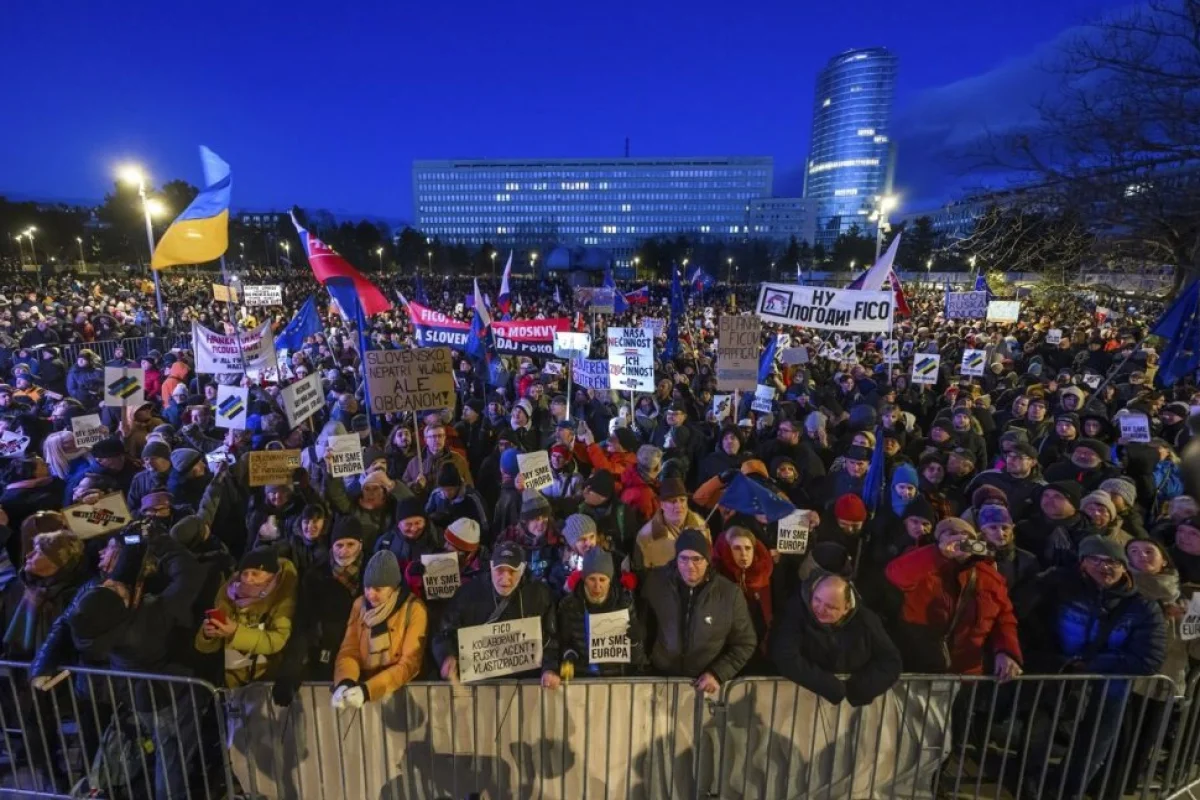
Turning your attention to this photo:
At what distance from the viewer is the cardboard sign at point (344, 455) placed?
5623 mm

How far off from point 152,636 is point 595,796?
8.47 ft

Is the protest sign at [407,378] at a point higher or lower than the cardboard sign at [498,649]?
higher

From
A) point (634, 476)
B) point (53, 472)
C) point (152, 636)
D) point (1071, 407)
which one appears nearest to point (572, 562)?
point (634, 476)

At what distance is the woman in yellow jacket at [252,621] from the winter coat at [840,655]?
271 cm

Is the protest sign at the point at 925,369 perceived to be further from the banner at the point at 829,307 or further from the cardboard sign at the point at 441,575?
the cardboard sign at the point at 441,575

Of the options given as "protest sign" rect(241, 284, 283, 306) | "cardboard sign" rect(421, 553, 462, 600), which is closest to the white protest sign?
"cardboard sign" rect(421, 553, 462, 600)

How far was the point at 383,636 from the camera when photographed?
3.36 meters

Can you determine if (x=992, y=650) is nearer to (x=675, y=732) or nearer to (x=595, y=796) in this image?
(x=675, y=732)

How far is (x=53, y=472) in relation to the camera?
647cm

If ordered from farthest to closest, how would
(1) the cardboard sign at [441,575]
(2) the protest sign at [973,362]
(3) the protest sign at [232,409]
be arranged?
(2) the protest sign at [973,362], (3) the protest sign at [232,409], (1) the cardboard sign at [441,575]

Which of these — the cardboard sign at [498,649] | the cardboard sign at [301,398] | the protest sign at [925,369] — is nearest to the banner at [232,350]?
the cardboard sign at [301,398]

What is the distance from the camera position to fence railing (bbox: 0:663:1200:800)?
11.3 ft

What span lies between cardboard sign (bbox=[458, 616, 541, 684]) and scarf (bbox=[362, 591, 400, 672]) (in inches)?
17.1

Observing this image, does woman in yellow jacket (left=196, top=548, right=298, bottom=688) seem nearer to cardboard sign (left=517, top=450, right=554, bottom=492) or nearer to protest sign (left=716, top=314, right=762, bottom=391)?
cardboard sign (left=517, top=450, right=554, bottom=492)
